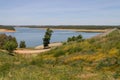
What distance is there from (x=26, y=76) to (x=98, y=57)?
11.5 metres

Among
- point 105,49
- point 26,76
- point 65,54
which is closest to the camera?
point 26,76

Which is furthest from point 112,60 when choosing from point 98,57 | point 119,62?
point 98,57

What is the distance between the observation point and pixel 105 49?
24.9 meters

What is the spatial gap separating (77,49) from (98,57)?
5605 millimetres

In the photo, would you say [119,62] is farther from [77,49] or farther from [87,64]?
[77,49]

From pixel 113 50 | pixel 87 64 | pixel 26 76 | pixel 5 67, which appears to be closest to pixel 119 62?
pixel 87 64

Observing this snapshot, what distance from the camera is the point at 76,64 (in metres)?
21.1

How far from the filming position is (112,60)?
66.5ft

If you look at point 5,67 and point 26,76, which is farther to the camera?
point 5,67

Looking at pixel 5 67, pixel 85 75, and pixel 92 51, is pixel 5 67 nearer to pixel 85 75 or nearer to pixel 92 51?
pixel 85 75

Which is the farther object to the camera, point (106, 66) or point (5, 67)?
point (106, 66)

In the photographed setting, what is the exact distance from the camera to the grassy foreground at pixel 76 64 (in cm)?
1391

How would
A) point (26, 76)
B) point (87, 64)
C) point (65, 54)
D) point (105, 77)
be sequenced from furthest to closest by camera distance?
point (65, 54) → point (87, 64) → point (105, 77) → point (26, 76)

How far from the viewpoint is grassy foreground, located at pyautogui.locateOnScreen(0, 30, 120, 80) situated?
13909 millimetres
